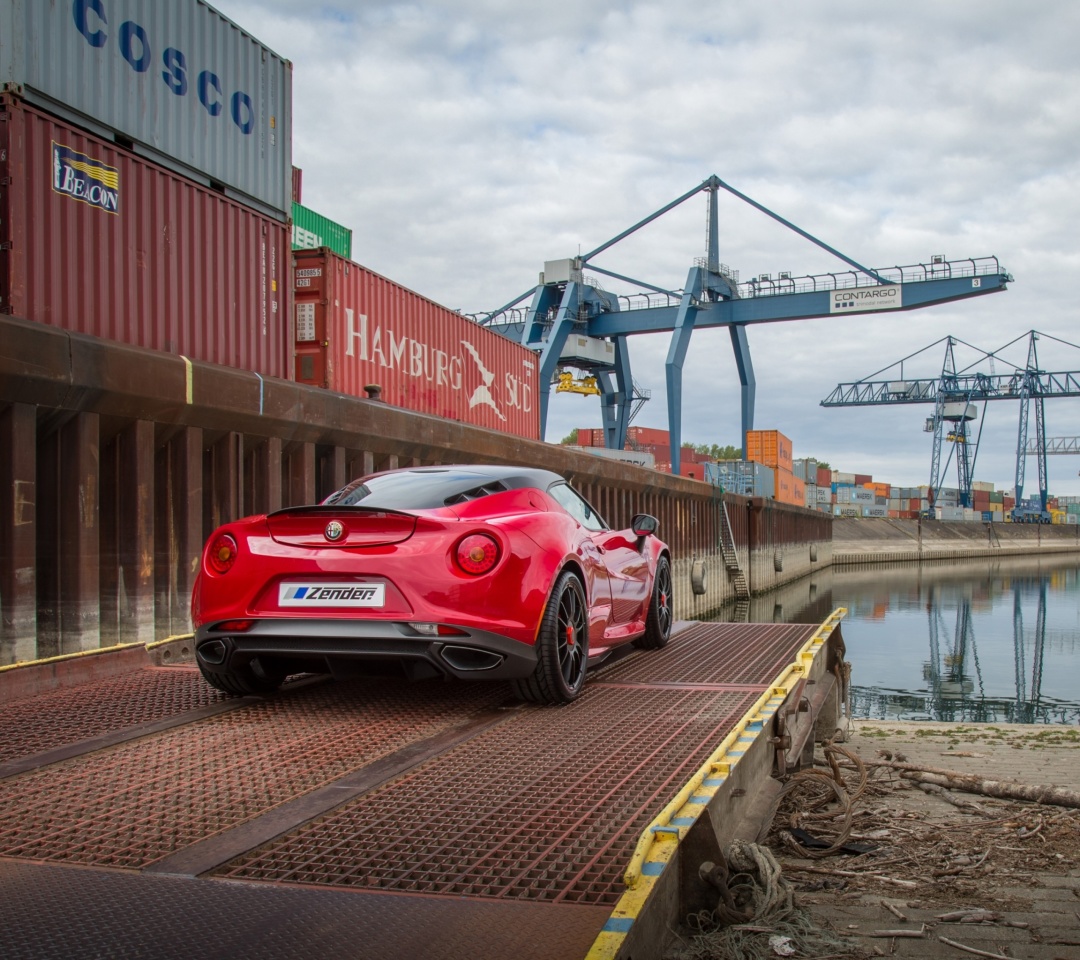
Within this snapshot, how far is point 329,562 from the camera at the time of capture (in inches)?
173

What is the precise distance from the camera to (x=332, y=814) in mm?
3027

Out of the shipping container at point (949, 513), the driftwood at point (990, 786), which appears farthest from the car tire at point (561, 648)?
the shipping container at point (949, 513)

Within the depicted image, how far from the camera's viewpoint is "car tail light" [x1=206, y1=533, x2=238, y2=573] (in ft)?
15.0

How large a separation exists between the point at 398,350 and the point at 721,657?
8799 mm

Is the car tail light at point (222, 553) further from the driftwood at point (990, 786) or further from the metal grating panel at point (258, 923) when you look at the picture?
the driftwood at point (990, 786)

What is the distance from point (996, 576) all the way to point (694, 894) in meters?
48.3

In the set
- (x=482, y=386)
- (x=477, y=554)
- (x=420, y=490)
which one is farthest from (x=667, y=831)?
(x=482, y=386)

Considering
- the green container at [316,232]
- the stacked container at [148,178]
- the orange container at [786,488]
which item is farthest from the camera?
the orange container at [786,488]

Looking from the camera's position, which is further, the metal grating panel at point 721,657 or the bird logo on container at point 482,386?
the bird logo on container at point 482,386

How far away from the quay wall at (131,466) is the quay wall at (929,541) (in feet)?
177

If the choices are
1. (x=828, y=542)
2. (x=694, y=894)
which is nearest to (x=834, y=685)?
(x=694, y=894)

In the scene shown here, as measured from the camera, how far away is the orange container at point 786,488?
4488 centimetres

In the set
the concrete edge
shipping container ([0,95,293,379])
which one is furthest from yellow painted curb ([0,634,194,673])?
shipping container ([0,95,293,379])

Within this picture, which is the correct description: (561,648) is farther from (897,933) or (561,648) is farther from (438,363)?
(438,363)
